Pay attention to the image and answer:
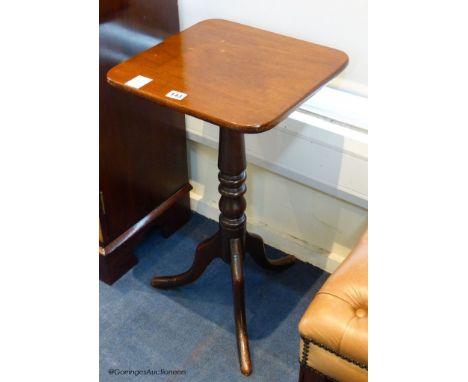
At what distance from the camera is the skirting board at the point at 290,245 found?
1.83 meters

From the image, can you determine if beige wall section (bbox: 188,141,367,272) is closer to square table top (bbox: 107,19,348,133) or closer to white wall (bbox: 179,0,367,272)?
white wall (bbox: 179,0,367,272)

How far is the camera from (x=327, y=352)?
3.75ft

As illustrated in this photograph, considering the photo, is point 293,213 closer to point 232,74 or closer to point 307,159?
point 307,159

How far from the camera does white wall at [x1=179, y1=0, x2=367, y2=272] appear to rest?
1.49m

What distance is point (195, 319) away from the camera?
1.69 m

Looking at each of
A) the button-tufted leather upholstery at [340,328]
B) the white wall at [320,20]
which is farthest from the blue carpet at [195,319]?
the white wall at [320,20]

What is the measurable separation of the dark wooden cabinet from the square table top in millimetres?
149

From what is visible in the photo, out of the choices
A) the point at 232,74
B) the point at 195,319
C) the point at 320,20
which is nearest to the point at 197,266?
the point at 195,319

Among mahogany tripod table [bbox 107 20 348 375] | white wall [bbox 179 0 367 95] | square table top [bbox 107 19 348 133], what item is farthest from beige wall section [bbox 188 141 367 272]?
square table top [bbox 107 19 348 133]

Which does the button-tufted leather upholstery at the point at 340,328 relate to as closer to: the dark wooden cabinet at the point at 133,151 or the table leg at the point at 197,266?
the table leg at the point at 197,266

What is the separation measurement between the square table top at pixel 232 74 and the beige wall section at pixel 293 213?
49 centimetres
